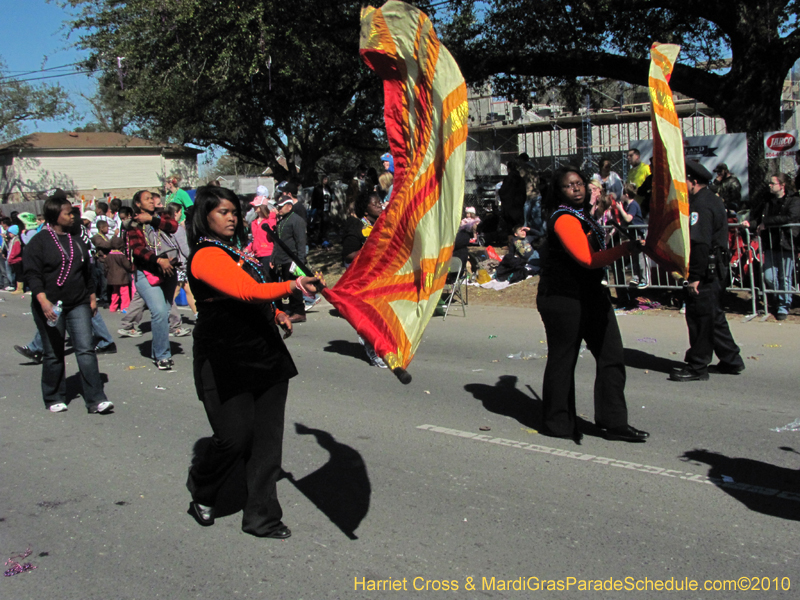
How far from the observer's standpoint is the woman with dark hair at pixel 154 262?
27.1 feet

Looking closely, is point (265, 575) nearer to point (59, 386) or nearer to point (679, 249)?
point (679, 249)

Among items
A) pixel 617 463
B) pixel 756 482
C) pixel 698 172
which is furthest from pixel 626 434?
pixel 698 172

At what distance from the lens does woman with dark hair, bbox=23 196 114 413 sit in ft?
21.3

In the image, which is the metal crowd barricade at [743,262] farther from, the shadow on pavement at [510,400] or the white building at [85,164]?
the white building at [85,164]

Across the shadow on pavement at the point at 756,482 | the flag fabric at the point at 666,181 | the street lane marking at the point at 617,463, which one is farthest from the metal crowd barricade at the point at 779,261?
the flag fabric at the point at 666,181

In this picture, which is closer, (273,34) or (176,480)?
(176,480)

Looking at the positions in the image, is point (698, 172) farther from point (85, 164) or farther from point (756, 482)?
point (85, 164)

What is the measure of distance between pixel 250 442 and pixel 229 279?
3.06 feet

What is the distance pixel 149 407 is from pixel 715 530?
4978mm

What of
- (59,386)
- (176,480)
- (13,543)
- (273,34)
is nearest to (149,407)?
(59,386)

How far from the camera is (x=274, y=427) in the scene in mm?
3992

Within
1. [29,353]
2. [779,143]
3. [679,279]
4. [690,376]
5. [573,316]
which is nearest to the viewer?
[573,316]

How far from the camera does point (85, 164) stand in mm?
48375

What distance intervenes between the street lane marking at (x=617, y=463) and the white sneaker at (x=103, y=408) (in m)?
2.83
